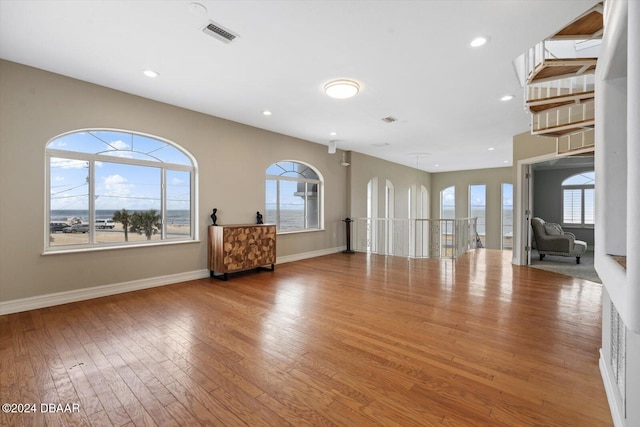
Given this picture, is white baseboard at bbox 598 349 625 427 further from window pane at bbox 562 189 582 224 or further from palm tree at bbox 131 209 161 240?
window pane at bbox 562 189 582 224

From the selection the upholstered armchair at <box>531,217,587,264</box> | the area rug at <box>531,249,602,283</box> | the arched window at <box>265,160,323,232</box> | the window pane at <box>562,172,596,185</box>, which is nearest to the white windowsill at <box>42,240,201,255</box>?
the arched window at <box>265,160,323,232</box>

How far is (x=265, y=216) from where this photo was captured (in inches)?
236

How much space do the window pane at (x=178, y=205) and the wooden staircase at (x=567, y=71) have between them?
4965 millimetres

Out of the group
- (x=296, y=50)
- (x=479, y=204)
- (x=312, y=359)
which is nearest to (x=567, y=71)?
(x=296, y=50)

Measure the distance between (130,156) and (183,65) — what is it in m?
1.79

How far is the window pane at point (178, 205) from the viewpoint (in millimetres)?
4676

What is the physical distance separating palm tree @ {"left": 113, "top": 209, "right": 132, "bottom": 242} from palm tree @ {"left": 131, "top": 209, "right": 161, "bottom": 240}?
0.20 ft

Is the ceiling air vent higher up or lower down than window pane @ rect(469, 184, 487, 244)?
higher up

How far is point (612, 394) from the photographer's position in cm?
167

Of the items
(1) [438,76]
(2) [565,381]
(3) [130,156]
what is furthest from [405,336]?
(3) [130,156]

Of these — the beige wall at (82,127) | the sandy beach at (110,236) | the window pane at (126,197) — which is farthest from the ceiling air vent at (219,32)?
the sandy beach at (110,236)

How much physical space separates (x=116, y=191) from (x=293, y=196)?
3.53m

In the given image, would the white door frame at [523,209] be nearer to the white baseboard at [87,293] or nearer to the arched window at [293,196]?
the arched window at [293,196]

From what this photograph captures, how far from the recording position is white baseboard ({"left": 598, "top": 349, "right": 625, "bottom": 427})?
4.86ft
